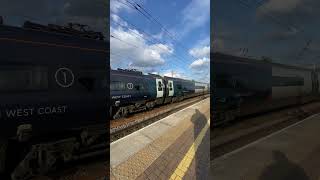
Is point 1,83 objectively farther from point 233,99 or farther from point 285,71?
point 285,71

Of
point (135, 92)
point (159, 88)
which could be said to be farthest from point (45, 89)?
point (159, 88)

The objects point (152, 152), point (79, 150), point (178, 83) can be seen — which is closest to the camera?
point (79, 150)

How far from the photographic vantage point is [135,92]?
14.7 m

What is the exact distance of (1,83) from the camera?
2.89m

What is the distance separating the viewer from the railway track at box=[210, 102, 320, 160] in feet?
10.7

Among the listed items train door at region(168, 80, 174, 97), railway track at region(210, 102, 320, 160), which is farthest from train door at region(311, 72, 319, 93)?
train door at region(168, 80, 174, 97)

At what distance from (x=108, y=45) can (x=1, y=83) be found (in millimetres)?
1438

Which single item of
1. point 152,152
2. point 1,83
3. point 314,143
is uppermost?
point 1,83

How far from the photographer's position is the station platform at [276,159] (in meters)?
3.43

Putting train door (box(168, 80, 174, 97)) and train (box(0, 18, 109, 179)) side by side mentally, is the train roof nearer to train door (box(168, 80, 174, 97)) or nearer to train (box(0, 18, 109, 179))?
train (box(0, 18, 109, 179))

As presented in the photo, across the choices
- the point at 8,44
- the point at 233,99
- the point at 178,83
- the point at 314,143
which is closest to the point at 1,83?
the point at 8,44

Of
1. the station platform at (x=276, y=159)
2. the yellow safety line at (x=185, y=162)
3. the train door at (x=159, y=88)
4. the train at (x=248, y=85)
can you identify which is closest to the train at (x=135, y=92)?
the train door at (x=159, y=88)

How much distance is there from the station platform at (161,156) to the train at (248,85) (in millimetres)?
1922

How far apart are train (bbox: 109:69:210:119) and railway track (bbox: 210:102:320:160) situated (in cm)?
816
